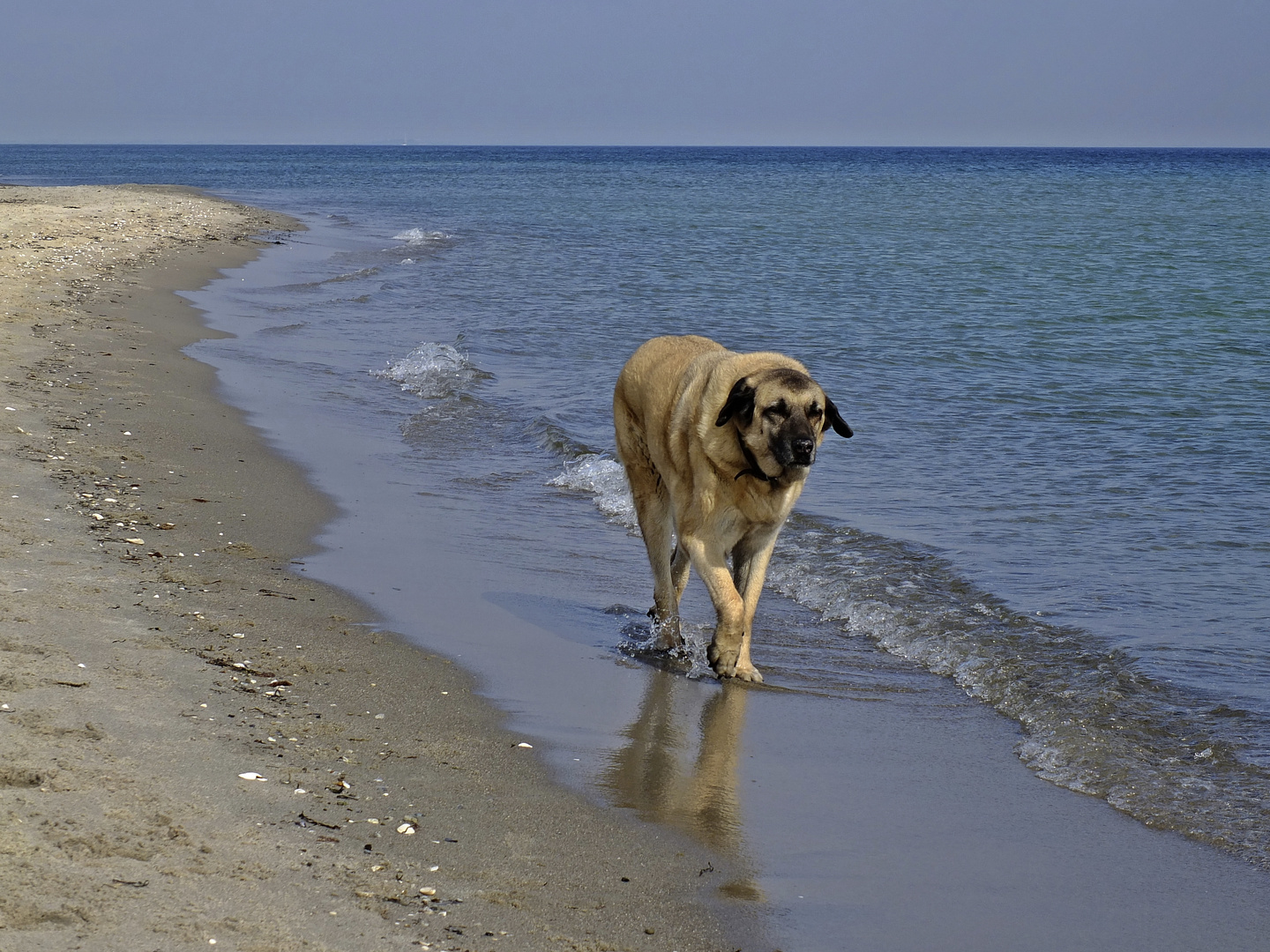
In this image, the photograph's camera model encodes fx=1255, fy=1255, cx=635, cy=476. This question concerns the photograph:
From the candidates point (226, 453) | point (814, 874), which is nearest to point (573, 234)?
point (226, 453)

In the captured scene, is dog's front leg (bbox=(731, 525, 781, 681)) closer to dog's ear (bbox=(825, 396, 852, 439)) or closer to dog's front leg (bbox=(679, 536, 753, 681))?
dog's front leg (bbox=(679, 536, 753, 681))

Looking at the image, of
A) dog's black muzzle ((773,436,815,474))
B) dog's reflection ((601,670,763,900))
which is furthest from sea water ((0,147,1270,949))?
dog's black muzzle ((773,436,815,474))

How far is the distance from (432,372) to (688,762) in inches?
382

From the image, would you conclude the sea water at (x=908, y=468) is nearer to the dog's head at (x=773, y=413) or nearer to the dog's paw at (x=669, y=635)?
the dog's paw at (x=669, y=635)

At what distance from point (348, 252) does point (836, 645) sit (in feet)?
84.2

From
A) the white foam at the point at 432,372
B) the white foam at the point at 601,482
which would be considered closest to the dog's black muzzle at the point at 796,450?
the white foam at the point at 601,482

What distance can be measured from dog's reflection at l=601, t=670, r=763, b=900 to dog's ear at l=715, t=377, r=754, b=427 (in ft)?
3.96

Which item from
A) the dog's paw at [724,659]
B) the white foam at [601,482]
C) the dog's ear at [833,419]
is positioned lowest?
the dog's paw at [724,659]

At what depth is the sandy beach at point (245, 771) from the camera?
122 inches

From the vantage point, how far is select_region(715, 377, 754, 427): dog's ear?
552 centimetres

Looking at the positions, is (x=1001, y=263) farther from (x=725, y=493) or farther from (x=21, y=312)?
(x=725, y=493)

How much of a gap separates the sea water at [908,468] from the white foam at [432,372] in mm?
50

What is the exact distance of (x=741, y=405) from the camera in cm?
553

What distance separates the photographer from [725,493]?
5.74m
